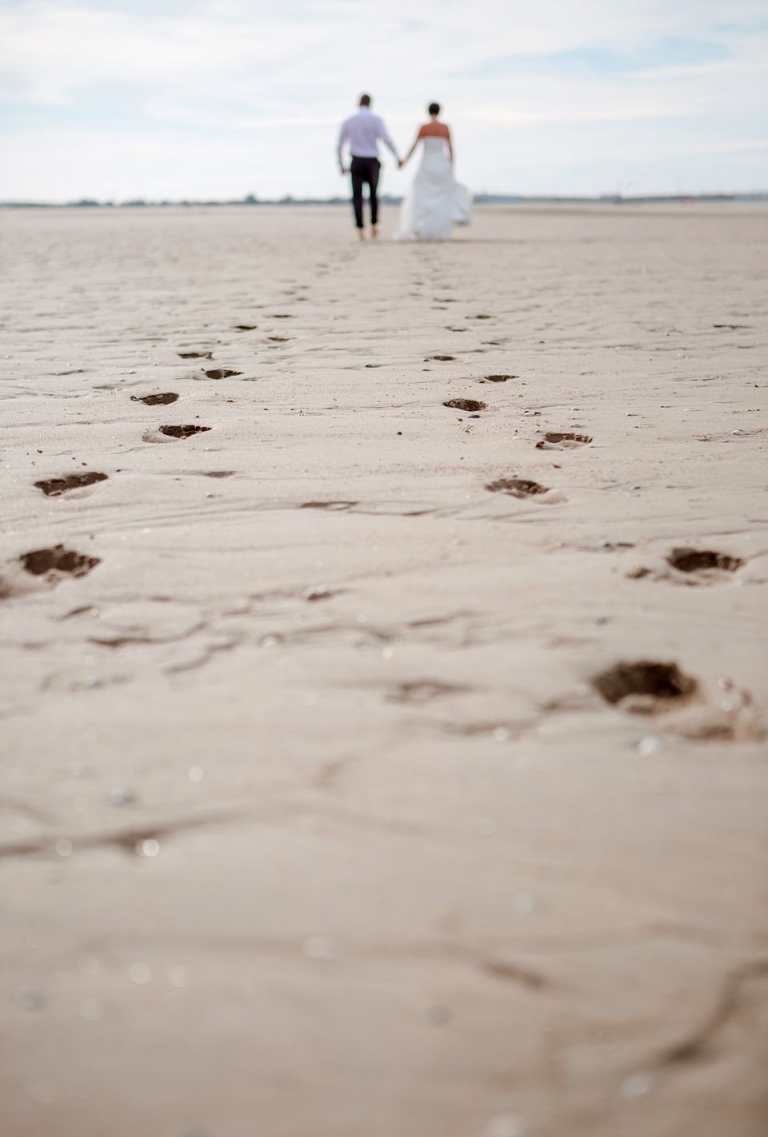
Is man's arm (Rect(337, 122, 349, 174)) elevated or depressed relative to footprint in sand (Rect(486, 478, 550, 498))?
elevated

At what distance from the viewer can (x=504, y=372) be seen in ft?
12.6

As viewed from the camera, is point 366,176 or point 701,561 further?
point 366,176

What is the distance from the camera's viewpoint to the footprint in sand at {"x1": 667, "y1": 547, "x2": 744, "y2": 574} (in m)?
2.05

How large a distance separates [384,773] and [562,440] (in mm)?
1837

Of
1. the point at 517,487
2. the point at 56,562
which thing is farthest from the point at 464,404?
the point at 56,562

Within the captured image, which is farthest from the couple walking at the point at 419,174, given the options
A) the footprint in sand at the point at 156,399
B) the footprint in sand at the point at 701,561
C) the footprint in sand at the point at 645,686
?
the footprint in sand at the point at 645,686

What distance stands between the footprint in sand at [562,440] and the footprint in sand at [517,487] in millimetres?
337

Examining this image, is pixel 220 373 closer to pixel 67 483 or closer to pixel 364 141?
pixel 67 483

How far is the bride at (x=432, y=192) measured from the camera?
11.3m

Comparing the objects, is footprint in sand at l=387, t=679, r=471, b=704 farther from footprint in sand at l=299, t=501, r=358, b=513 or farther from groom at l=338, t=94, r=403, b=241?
groom at l=338, t=94, r=403, b=241

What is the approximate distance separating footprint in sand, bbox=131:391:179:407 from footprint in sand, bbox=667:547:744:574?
6.72 feet

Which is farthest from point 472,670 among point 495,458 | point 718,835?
point 495,458

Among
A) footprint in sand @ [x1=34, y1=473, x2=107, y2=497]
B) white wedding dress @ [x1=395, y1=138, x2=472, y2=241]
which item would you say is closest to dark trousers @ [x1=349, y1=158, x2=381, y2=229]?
white wedding dress @ [x1=395, y1=138, x2=472, y2=241]

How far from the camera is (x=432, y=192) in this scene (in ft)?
38.1
